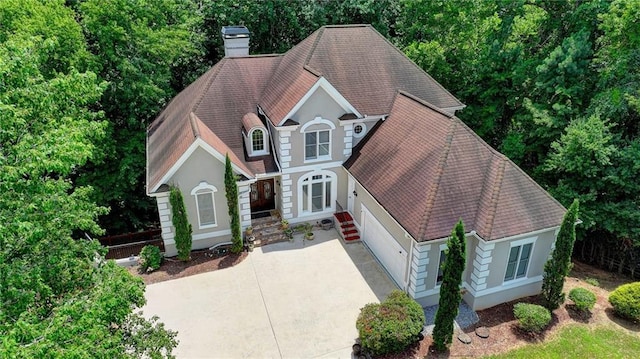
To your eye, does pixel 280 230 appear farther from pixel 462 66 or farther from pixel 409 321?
pixel 462 66

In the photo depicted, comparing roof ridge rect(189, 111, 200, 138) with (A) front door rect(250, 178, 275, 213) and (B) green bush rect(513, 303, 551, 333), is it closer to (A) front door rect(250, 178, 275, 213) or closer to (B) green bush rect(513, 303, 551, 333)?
(A) front door rect(250, 178, 275, 213)

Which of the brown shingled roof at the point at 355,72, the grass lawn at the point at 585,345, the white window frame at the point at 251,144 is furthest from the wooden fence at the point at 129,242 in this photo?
the grass lawn at the point at 585,345

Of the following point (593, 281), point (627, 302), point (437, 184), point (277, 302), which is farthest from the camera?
point (593, 281)

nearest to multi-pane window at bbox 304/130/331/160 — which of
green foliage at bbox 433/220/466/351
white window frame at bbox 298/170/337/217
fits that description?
white window frame at bbox 298/170/337/217

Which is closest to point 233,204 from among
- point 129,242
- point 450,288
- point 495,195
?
point 129,242

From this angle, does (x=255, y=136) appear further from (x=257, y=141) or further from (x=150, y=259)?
(x=150, y=259)

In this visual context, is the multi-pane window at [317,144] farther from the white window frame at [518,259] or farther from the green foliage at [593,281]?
the green foliage at [593,281]

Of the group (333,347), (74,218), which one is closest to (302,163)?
(333,347)
